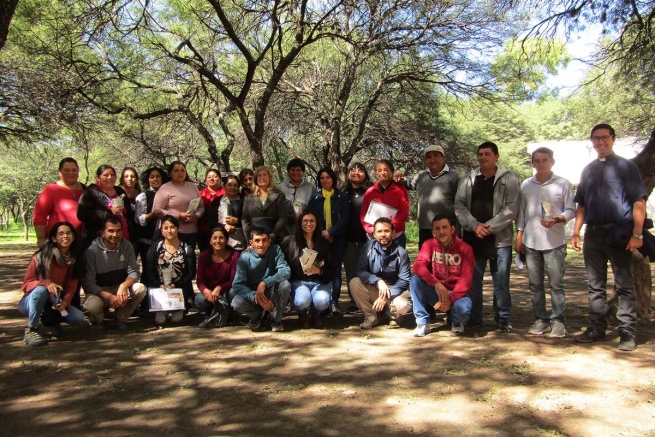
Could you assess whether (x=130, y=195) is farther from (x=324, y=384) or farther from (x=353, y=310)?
(x=324, y=384)

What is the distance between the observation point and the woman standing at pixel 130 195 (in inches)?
238

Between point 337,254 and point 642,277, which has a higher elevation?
point 337,254

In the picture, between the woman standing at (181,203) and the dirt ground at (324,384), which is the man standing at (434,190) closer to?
the dirt ground at (324,384)

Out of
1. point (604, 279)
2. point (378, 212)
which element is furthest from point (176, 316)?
point (604, 279)

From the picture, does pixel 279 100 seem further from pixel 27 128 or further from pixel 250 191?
pixel 250 191

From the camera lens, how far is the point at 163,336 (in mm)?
5109

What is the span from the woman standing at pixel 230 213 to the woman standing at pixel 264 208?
12 cm

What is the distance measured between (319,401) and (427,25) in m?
9.34

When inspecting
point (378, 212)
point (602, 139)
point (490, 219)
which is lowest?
point (490, 219)

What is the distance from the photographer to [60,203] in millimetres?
5480

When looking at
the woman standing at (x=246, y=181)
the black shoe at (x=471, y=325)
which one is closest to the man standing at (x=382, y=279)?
the black shoe at (x=471, y=325)

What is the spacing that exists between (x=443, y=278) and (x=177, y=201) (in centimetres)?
304

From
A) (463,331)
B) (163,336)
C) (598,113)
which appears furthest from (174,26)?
(598,113)

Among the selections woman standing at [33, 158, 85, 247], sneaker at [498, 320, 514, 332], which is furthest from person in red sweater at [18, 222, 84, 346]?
sneaker at [498, 320, 514, 332]
